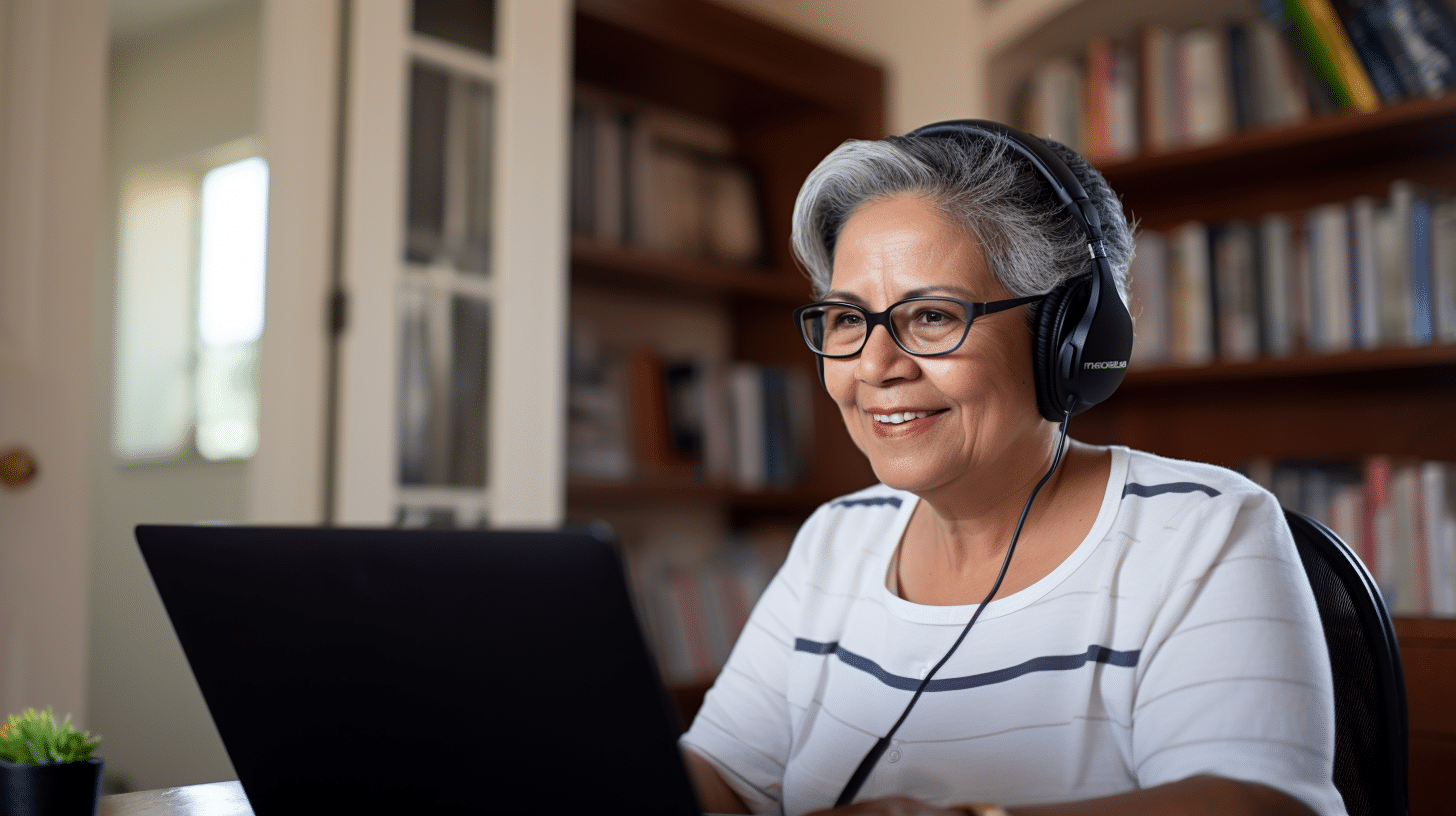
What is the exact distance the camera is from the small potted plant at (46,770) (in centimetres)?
69

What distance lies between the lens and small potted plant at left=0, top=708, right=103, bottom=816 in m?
0.69

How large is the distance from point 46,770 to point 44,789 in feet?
0.04

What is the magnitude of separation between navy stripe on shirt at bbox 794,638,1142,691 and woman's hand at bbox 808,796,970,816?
0.32m

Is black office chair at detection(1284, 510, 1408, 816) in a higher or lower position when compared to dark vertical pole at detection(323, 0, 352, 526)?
lower

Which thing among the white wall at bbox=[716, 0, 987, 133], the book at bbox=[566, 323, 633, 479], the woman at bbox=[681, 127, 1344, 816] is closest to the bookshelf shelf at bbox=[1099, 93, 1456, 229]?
the white wall at bbox=[716, 0, 987, 133]

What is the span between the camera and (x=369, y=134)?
74.4 inches

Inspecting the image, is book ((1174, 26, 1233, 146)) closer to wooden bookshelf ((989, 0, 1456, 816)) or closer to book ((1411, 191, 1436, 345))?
wooden bookshelf ((989, 0, 1456, 816))

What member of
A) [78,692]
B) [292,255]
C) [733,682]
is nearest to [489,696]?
[733,682]

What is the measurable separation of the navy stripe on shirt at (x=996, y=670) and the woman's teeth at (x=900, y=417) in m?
0.22

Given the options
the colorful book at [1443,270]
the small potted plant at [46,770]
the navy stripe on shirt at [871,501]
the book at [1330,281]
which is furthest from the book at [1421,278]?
the small potted plant at [46,770]

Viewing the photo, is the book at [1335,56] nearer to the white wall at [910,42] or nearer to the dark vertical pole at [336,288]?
the white wall at [910,42]

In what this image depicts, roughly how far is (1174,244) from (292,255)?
66.6 inches

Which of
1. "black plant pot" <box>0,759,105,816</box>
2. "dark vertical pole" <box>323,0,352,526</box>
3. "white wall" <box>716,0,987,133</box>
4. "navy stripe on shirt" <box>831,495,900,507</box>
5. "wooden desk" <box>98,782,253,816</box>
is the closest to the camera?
"black plant pot" <box>0,759,105,816</box>

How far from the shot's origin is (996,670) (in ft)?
3.06
